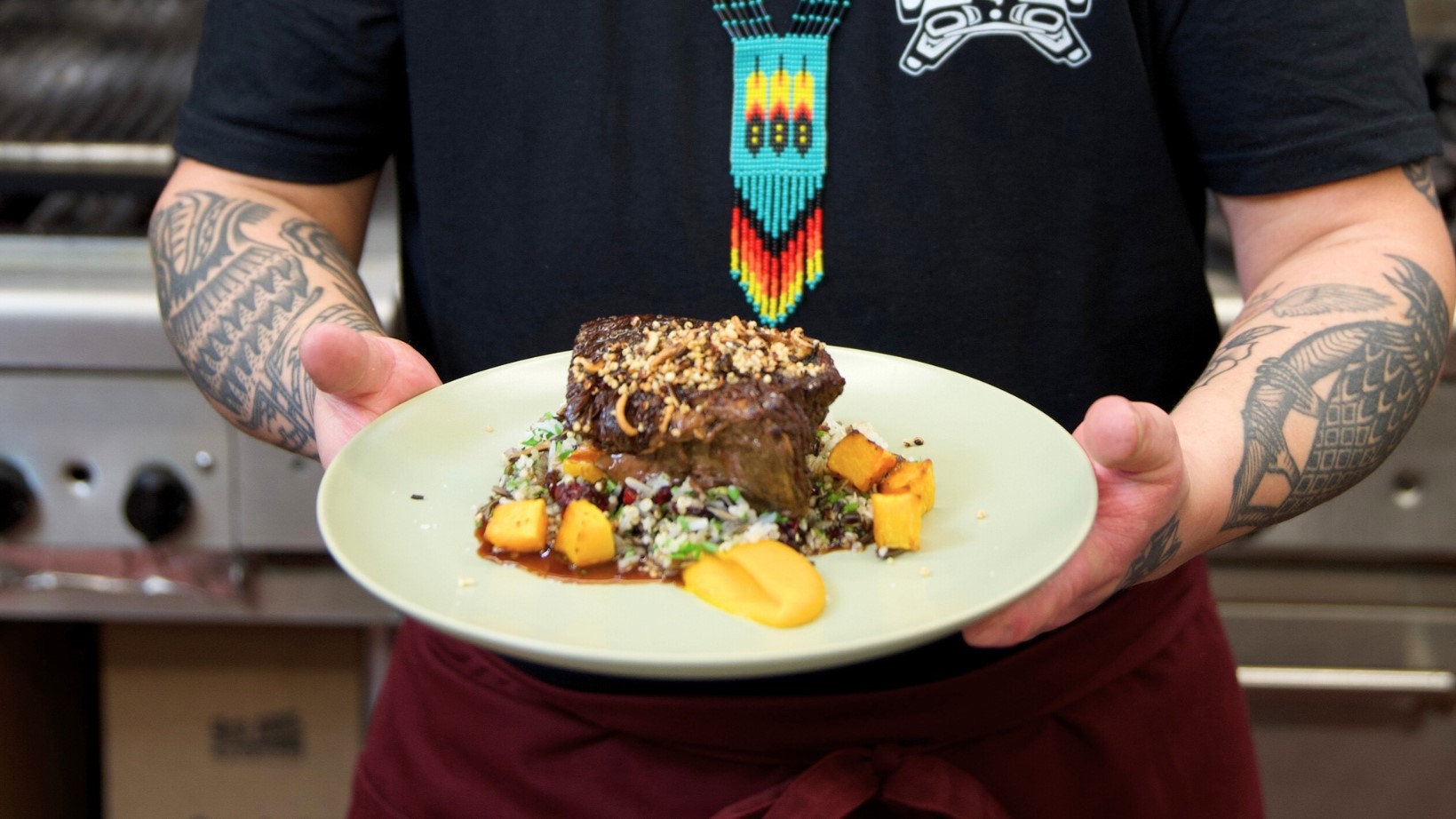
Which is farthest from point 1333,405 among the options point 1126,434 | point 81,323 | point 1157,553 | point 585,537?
point 81,323

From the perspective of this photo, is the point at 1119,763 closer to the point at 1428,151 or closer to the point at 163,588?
the point at 1428,151

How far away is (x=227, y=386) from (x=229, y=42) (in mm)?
419

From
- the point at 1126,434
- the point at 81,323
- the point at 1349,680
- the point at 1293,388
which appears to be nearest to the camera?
the point at 1126,434

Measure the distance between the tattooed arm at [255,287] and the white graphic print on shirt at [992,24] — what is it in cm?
68

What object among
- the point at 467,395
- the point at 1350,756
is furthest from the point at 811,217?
the point at 1350,756

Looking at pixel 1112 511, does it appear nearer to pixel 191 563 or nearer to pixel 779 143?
pixel 779 143

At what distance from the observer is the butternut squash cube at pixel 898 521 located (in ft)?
3.07

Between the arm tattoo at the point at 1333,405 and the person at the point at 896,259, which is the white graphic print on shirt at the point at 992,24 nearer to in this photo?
the person at the point at 896,259

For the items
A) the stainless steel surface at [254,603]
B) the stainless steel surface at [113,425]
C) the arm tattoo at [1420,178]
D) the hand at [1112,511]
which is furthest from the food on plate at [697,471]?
the stainless steel surface at [254,603]

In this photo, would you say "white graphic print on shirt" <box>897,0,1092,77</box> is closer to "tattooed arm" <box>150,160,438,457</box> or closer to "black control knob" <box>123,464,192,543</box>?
"tattooed arm" <box>150,160,438,457</box>

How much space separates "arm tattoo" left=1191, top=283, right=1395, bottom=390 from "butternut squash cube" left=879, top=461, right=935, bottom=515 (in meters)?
0.35

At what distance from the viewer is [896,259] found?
4.30ft

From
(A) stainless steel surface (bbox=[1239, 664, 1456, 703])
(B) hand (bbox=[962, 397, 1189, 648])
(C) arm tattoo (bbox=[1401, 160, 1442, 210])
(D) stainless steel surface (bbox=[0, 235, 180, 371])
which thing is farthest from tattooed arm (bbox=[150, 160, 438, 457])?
(A) stainless steel surface (bbox=[1239, 664, 1456, 703])

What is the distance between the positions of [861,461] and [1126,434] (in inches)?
10.3
